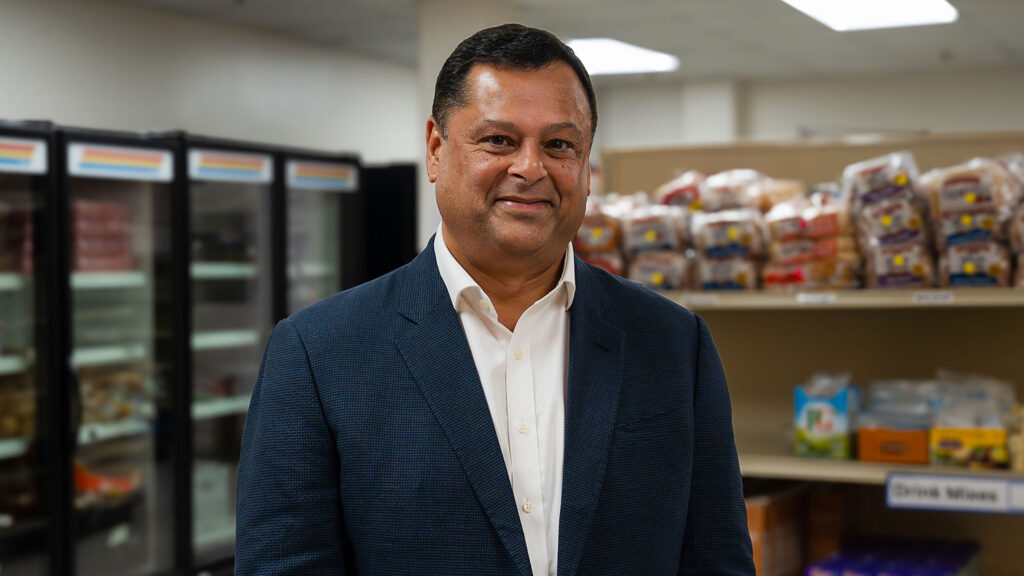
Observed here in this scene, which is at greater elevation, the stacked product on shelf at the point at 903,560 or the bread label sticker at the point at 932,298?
the bread label sticker at the point at 932,298

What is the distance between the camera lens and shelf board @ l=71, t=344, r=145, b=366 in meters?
4.45

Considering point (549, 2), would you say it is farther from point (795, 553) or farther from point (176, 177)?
point (795, 553)

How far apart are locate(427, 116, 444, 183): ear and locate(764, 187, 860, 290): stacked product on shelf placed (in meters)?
1.60

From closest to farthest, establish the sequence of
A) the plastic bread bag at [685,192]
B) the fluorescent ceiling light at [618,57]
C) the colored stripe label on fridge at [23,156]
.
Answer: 1. the plastic bread bag at [685,192]
2. the colored stripe label on fridge at [23,156]
3. the fluorescent ceiling light at [618,57]

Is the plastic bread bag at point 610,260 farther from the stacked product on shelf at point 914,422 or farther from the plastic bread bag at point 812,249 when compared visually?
the stacked product on shelf at point 914,422

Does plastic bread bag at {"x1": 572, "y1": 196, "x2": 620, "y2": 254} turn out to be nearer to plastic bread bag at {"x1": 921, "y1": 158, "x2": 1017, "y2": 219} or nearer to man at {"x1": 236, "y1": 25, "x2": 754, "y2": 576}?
Answer: plastic bread bag at {"x1": 921, "y1": 158, "x2": 1017, "y2": 219}

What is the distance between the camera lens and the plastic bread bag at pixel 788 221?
2.63 m

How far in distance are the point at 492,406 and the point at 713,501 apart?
31 centimetres

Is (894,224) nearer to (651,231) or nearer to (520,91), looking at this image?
(651,231)

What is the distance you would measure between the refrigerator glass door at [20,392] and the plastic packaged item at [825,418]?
3114mm

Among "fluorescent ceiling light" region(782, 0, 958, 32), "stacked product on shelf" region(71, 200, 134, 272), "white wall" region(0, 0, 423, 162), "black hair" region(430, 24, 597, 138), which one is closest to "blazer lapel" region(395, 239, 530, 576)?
"black hair" region(430, 24, 597, 138)

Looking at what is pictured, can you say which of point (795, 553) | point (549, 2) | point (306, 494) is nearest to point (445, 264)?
point (306, 494)

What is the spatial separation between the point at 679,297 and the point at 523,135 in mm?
1617

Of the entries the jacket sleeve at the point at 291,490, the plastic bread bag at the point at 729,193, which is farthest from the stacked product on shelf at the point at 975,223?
the jacket sleeve at the point at 291,490
